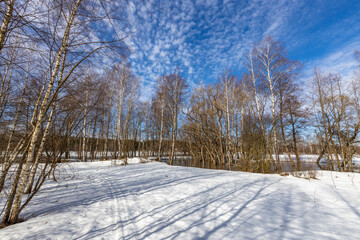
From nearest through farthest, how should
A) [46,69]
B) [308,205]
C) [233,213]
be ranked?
[233,213] → [308,205] → [46,69]

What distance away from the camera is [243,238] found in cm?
206

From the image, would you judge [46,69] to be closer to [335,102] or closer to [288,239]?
[288,239]

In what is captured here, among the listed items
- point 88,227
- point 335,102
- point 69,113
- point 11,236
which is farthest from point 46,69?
point 335,102

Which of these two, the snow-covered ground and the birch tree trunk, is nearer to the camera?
the snow-covered ground

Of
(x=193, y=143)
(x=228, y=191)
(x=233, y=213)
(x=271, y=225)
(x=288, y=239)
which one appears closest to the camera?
(x=288, y=239)

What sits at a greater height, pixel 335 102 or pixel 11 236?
pixel 335 102

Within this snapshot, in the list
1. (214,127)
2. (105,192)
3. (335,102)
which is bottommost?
(105,192)

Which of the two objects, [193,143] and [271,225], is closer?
[271,225]

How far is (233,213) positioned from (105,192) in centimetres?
377

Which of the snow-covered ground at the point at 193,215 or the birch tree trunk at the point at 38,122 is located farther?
the birch tree trunk at the point at 38,122

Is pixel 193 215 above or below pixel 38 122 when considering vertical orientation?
below

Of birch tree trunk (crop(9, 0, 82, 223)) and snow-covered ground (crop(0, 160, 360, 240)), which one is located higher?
birch tree trunk (crop(9, 0, 82, 223))

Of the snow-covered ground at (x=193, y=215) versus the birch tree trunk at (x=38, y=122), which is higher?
the birch tree trunk at (x=38, y=122)

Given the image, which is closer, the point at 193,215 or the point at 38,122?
the point at 38,122
